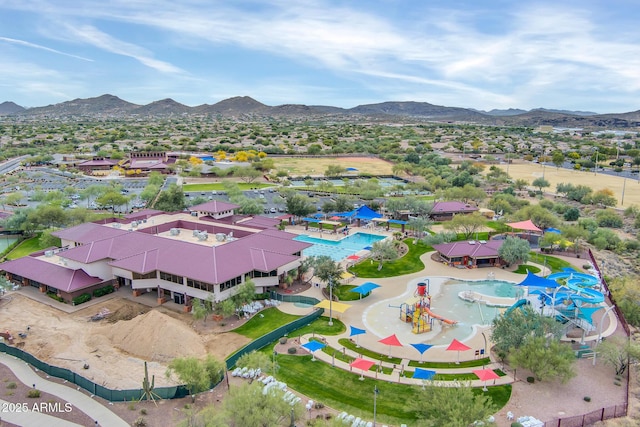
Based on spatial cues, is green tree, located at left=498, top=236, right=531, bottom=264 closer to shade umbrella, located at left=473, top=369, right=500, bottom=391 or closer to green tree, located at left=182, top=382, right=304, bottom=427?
shade umbrella, located at left=473, top=369, right=500, bottom=391

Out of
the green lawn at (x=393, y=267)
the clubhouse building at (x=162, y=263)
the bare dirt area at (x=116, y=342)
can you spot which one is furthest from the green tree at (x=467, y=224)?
the bare dirt area at (x=116, y=342)

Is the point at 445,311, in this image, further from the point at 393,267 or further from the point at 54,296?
the point at 54,296

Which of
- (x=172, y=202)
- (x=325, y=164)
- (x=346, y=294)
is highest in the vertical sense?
(x=172, y=202)

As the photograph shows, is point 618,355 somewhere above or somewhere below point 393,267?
above

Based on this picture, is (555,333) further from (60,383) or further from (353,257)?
(60,383)

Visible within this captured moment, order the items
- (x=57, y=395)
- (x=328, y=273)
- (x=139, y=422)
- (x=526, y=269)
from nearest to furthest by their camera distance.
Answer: (x=139, y=422)
(x=57, y=395)
(x=328, y=273)
(x=526, y=269)

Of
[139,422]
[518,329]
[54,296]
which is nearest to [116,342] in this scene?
[139,422]

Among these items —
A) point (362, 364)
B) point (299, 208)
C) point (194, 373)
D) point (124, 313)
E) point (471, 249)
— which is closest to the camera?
point (194, 373)

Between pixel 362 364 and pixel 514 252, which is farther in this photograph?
pixel 514 252
